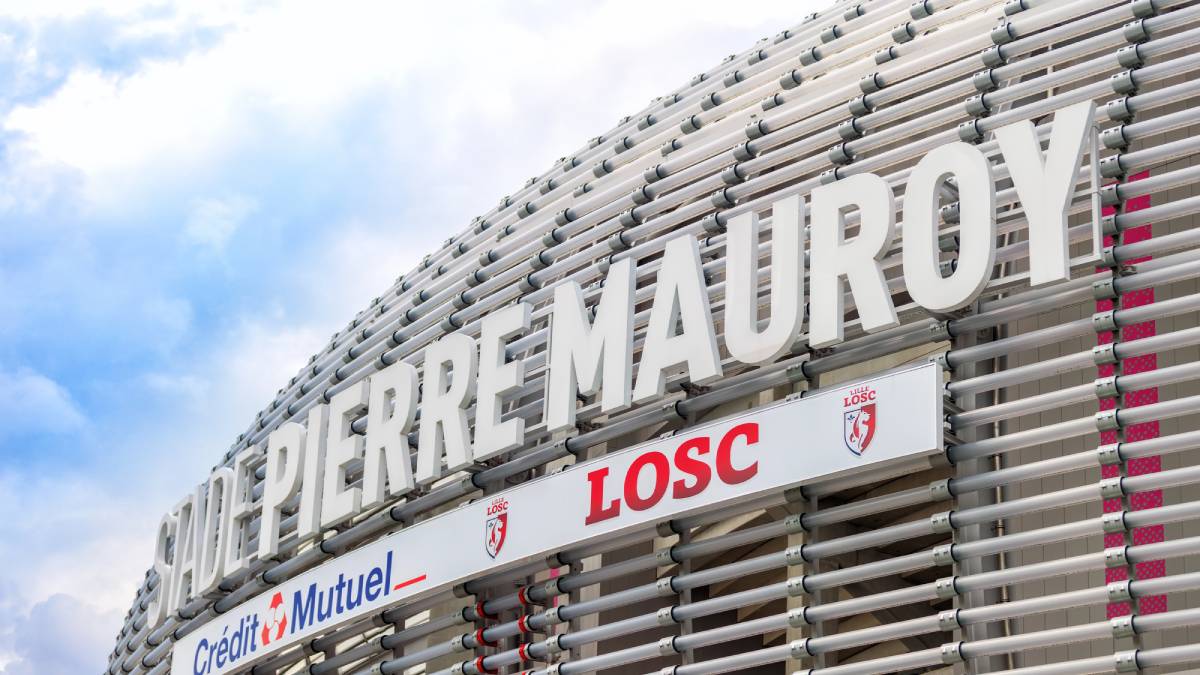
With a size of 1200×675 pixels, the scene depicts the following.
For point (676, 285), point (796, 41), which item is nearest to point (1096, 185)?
point (676, 285)

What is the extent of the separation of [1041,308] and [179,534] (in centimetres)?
1243

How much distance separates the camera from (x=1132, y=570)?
1091cm

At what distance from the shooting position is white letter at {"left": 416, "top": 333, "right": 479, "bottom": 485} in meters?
15.8

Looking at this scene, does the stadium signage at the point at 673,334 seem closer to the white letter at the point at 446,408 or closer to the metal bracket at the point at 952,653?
the white letter at the point at 446,408

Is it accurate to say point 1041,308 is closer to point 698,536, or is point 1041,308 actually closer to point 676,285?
point 676,285

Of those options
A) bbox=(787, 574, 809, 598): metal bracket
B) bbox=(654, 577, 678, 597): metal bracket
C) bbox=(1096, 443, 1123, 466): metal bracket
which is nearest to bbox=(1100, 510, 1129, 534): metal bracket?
bbox=(1096, 443, 1123, 466): metal bracket

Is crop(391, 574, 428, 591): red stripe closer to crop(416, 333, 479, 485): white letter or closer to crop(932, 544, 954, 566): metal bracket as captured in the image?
crop(416, 333, 479, 485): white letter

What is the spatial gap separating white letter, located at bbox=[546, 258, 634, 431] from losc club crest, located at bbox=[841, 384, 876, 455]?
8.27ft

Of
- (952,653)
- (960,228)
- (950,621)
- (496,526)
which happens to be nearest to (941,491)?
(950,621)

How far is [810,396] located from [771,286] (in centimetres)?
135

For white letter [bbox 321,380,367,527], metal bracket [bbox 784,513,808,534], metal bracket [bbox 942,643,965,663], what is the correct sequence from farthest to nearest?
white letter [bbox 321,380,367,527], metal bracket [bbox 784,513,808,534], metal bracket [bbox 942,643,965,663]

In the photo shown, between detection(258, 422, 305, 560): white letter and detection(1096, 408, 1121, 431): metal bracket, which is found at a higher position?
detection(258, 422, 305, 560): white letter

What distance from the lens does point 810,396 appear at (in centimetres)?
1268

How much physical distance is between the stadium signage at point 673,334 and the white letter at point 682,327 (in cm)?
1
